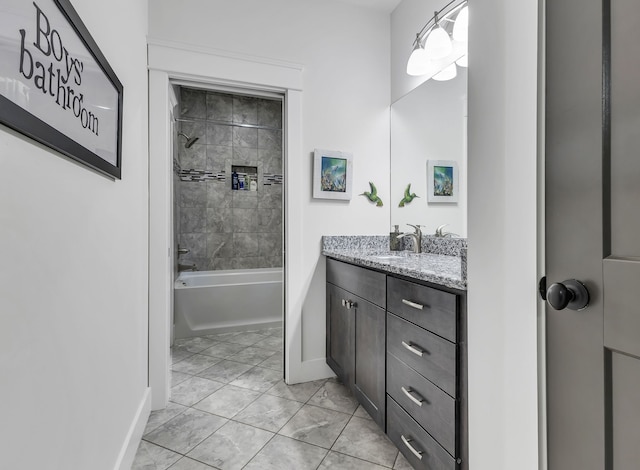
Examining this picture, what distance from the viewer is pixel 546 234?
801 millimetres

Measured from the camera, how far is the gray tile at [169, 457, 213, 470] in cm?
145

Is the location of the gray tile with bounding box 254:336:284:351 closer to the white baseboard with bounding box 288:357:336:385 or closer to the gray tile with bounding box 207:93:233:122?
the white baseboard with bounding box 288:357:336:385

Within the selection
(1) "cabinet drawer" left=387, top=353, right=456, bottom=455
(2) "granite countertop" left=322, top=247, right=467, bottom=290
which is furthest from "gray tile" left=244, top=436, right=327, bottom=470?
(2) "granite countertop" left=322, top=247, right=467, bottom=290

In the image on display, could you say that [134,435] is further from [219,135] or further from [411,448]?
[219,135]

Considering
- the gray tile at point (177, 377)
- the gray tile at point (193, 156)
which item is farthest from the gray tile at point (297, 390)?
the gray tile at point (193, 156)

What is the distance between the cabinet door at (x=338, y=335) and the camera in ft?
6.56

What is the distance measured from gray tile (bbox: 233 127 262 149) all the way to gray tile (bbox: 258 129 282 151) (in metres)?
0.06

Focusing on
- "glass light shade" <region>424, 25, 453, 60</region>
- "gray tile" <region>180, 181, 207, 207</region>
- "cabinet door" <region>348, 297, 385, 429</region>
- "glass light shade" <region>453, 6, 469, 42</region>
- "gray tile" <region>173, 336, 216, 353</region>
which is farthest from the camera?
"gray tile" <region>180, 181, 207, 207</region>

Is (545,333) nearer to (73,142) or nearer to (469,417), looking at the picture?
(469,417)

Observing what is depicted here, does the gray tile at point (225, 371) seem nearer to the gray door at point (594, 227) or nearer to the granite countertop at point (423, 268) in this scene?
the granite countertop at point (423, 268)

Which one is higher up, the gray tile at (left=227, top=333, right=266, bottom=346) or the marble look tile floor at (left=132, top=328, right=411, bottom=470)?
the gray tile at (left=227, top=333, right=266, bottom=346)

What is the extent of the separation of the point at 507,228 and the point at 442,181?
1.31m

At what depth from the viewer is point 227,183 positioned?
398 centimetres

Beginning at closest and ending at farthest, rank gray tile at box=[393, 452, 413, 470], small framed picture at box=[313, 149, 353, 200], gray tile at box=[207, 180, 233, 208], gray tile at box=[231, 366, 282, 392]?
gray tile at box=[393, 452, 413, 470] < gray tile at box=[231, 366, 282, 392] < small framed picture at box=[313, 149, 353, 200] < gray tile at box=[207, 180, 233, 208]
